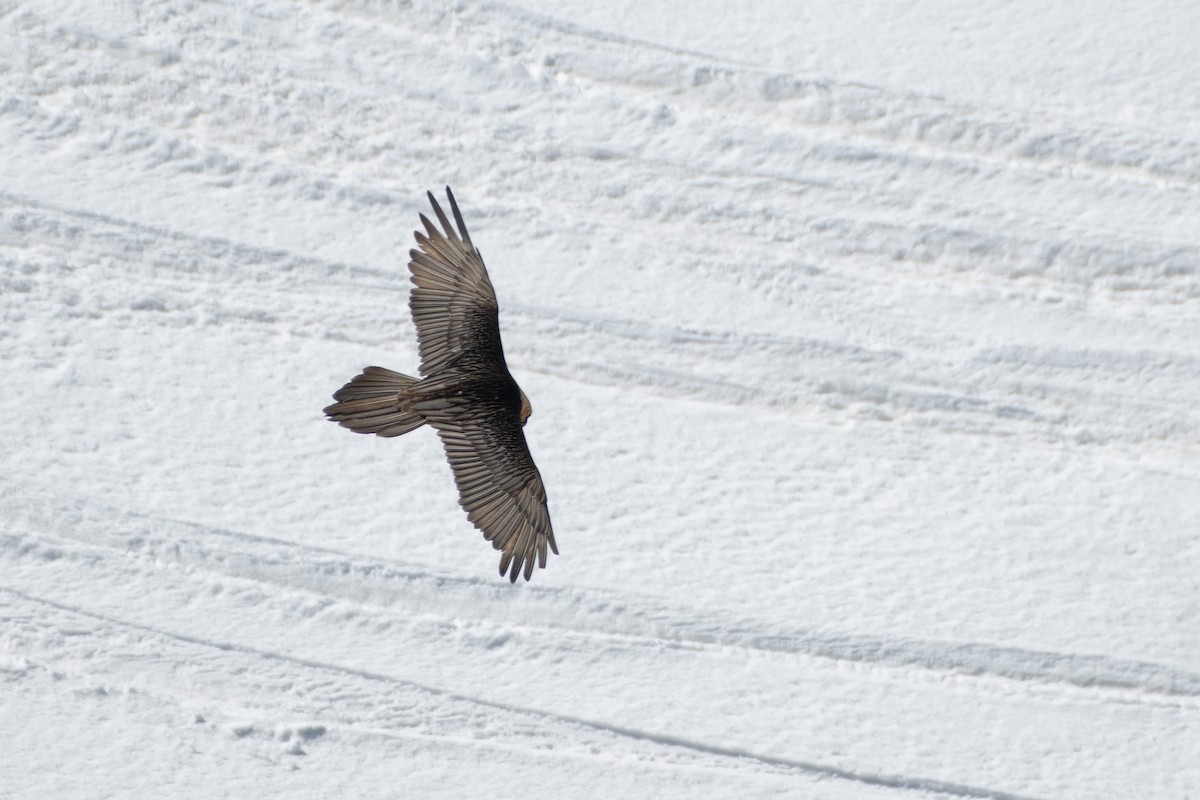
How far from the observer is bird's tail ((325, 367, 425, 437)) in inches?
172

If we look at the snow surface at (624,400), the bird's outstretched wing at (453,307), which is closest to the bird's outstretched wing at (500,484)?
the bird's outstretched wing at (453,307)

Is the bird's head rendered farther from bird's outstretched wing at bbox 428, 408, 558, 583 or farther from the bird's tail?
the bird's tail

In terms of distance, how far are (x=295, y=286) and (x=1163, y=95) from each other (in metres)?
2.48

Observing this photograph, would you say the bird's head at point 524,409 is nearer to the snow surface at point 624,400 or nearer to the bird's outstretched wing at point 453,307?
the bird's outstretched wing at point 453,307

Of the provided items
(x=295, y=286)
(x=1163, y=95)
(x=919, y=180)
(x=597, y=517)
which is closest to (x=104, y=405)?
(x=295, y=286)

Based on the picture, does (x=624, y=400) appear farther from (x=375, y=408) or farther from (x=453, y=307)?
(x=375, y=408)

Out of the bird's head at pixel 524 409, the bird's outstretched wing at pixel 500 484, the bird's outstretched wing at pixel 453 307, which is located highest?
the bird's outstretched wing at pixel 453 307

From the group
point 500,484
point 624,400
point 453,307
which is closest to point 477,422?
point 500,484

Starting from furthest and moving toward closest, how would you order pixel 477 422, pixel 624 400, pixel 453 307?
pixel 624 400, pixel 453 307, pixel 477 422

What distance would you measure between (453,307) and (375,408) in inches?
11.7

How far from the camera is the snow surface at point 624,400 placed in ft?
17.1

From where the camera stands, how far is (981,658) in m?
5.29

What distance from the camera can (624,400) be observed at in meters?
5.47

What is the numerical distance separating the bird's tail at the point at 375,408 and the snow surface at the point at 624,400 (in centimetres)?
98
